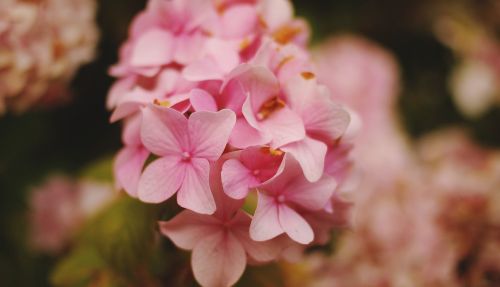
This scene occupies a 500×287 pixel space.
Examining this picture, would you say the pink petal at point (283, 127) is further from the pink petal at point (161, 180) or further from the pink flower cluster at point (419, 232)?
the pink flower cluster at point (419, 232)

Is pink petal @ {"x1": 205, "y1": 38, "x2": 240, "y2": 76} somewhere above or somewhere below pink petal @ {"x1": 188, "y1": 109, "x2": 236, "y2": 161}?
above

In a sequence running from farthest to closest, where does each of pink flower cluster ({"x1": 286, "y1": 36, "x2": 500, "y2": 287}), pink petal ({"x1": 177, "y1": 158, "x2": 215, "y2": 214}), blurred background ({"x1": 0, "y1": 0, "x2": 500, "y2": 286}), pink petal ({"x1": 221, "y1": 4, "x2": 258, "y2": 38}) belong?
blurred background ({"x1": 0, "y1": 0, "x2": 500, "y2": 286}) < pink flower cluster ({"x1": 286, "y1": 36, "x2": 500, "y2": 287}) < pink petal ({"x1": 221, "y1": 4, "x2": 258, "y2": 38}) < pink petal ({"x1": 177, "y1": 158, "x2": 215, "y2": 214})

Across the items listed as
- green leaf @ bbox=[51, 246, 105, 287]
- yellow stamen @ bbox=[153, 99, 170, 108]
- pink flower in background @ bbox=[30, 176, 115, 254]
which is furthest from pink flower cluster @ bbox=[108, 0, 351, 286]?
pink flower in background @ bbox=[30, 176, 115, 254]

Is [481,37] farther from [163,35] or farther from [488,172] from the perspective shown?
[163,35]

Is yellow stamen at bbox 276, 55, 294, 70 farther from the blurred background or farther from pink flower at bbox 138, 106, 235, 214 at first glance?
the blurred background

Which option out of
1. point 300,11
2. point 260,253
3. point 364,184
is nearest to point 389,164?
point 364,184

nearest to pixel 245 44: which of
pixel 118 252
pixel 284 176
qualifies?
pixel 284 176
